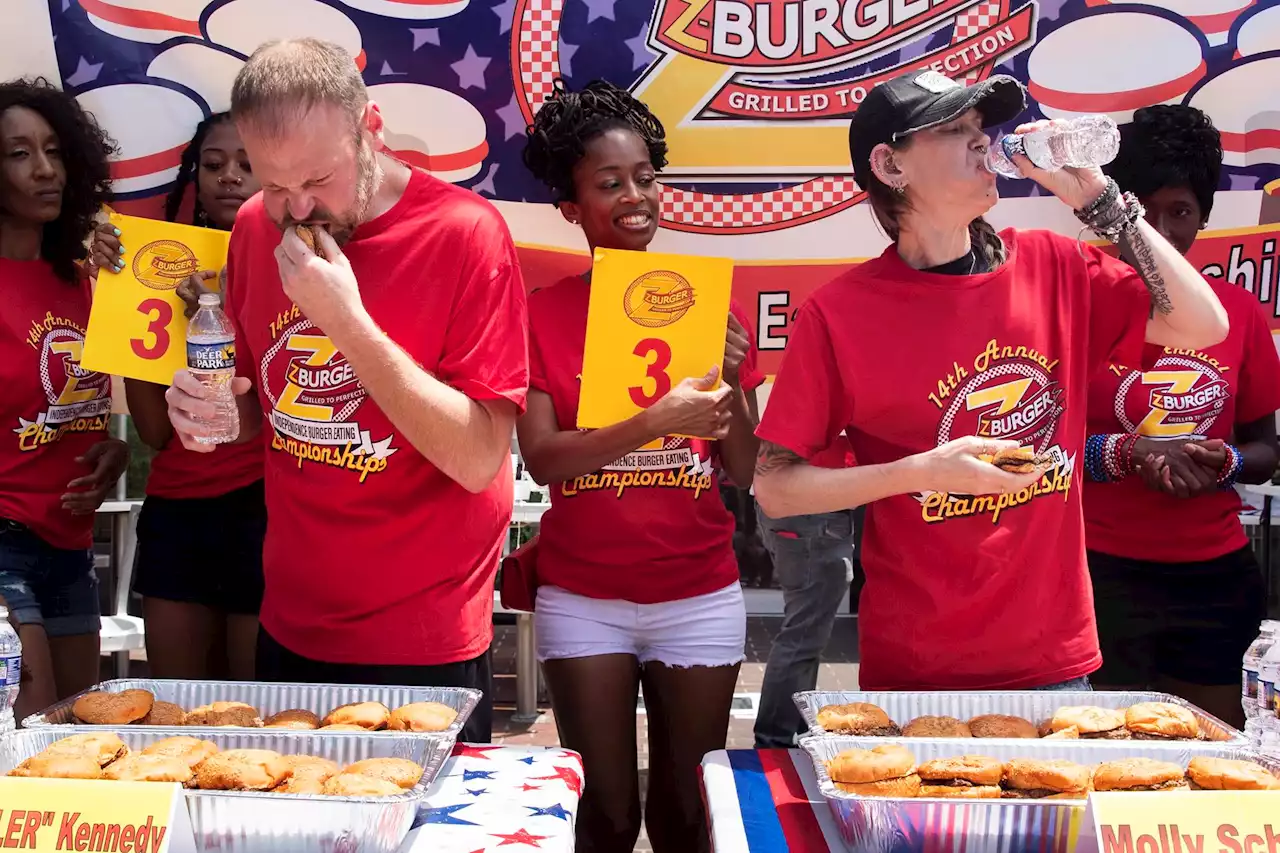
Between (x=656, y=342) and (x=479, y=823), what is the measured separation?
4.29 ft

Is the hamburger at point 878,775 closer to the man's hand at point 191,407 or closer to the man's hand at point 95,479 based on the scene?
the man's hand at point 191,407

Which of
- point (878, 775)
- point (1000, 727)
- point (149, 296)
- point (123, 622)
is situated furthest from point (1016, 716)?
point (123, 622)

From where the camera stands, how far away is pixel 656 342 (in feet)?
9.22

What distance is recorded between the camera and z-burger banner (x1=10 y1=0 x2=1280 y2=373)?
9.89 feet

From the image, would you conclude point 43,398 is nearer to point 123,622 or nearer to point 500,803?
point 500,803

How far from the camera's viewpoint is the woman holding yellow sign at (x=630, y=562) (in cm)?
278

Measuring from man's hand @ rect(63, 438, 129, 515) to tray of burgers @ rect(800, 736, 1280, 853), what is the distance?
2105 millimetres

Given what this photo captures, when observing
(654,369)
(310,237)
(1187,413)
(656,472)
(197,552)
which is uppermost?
(310,237)

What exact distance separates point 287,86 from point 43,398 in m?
1.43

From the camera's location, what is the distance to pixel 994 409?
227 cm

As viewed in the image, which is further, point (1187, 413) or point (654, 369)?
point (1187, 413)

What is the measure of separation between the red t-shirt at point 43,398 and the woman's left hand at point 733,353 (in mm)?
1672

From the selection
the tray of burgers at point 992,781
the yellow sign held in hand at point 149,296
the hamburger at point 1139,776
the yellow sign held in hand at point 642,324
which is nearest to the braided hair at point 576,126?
the yellow sign held in hand at point 642,324

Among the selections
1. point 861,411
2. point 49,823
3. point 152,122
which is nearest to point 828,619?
point 861,411
